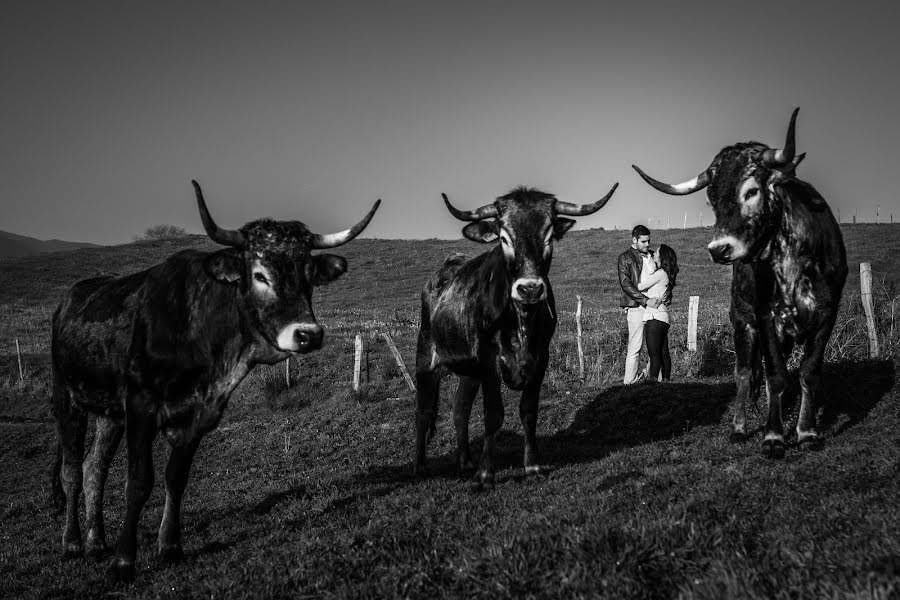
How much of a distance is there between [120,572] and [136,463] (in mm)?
908

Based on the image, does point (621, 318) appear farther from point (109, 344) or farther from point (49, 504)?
point (109, 344)

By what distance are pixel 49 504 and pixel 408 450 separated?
6069 millimetres

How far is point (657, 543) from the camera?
164 inches

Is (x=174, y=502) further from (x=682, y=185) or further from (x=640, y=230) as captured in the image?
(x=640, y=230)

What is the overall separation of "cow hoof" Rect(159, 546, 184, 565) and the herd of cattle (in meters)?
0.02

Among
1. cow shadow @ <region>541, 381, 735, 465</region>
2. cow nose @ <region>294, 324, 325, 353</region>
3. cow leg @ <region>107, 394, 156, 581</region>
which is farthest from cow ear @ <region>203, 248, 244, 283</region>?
cow shadow @ <region>541, 381, 735, 465</region>

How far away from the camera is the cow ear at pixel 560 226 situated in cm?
771

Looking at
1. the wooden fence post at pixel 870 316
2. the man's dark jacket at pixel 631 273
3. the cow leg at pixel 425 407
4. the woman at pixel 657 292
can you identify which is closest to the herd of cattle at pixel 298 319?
the cow leg at pixel 425 407

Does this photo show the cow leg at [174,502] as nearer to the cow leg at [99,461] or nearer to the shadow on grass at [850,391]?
the cow leg at [99,461]

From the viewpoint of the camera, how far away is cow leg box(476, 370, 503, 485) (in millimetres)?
7572

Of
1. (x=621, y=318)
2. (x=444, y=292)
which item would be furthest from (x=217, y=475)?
(x=621, y=318)

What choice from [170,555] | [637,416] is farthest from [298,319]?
[637,416]

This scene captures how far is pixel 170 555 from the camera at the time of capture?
6246 mm

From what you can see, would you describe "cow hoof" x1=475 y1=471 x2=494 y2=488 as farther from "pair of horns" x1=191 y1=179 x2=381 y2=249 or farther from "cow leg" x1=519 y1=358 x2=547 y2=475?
"pair of horns" x1=191 y1=179 x2=381 y2=249
